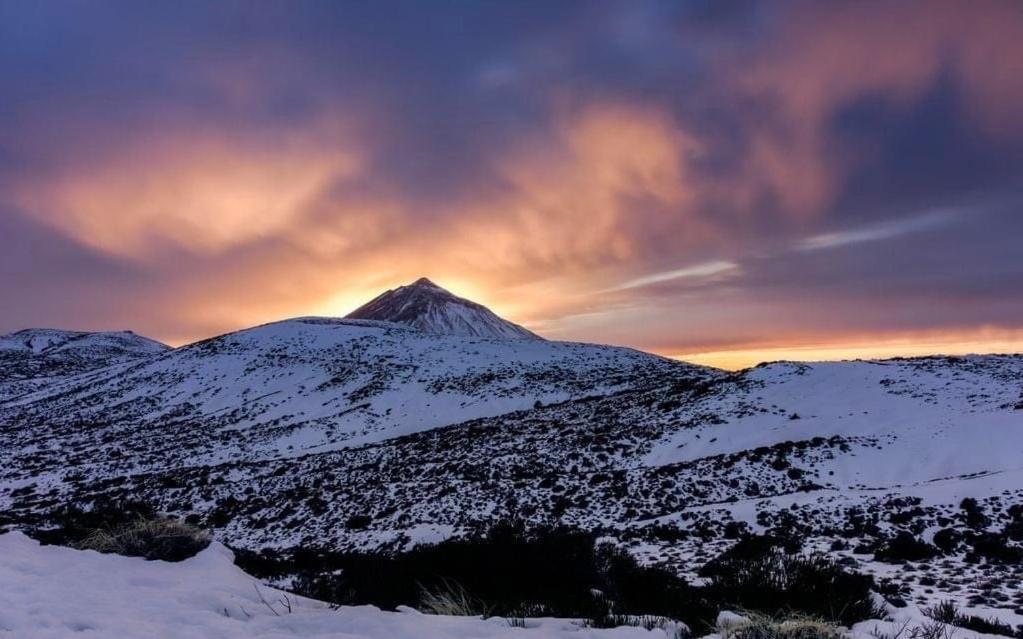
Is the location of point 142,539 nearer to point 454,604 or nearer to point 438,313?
point 454,604

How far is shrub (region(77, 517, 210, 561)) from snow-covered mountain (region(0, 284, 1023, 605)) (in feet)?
26.8

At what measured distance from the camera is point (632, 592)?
7.90 metres

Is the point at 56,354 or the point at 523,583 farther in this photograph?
the point at 56,354

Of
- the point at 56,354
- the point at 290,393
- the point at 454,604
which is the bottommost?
the point at 454,604

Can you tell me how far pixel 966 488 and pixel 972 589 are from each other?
895cm

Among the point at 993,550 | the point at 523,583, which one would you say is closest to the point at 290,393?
the point at 523,583

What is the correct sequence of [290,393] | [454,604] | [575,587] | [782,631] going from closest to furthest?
1. [782,631]
2. [454,604]
3. [575,587]
4. [290,393]

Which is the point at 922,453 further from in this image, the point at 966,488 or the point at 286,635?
the point at 286,635

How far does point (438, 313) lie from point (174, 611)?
156 meters

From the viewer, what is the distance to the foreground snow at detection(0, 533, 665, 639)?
5.57 m

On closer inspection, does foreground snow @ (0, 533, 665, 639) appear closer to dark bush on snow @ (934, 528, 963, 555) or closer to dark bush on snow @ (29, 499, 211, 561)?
dark bush on snow @ (29, 499, 211, 561)

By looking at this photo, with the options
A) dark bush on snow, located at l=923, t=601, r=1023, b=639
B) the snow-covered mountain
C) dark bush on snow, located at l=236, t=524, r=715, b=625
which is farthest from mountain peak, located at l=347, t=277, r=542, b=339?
dark bush on snow, located at l=923, t=601, r=1023, b=639

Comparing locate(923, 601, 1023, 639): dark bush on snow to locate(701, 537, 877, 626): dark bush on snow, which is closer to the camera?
locate(923, 601, 1023, 639): dark bush on snow

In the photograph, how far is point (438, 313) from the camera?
161m
